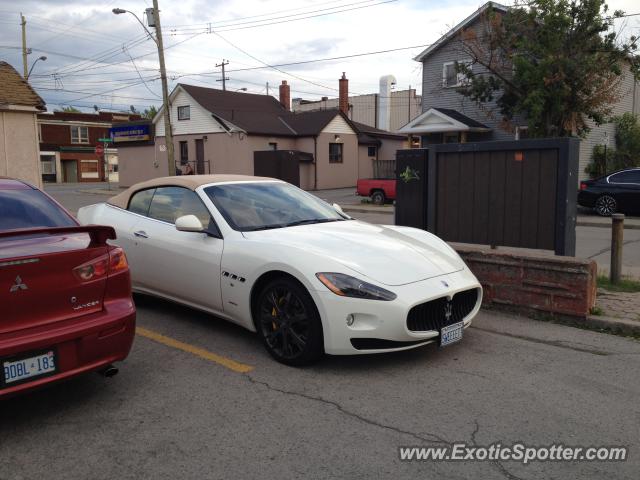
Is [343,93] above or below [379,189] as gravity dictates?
above

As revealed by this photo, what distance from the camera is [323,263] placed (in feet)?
14.6

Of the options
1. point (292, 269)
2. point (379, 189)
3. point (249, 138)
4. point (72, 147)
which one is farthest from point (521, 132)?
point (72, 147)

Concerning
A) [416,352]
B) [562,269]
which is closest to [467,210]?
[562,269]

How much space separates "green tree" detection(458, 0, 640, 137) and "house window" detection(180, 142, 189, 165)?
21.2m

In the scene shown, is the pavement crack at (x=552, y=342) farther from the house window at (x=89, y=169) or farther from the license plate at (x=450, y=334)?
the house window at (x=89, y=169)

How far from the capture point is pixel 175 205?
584 cm

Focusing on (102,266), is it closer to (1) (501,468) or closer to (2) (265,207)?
(2) (265,207)

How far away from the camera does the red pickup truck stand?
933 inches

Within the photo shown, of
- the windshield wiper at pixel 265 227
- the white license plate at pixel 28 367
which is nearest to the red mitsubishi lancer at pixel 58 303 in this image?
the white license plate at pixel 28 367

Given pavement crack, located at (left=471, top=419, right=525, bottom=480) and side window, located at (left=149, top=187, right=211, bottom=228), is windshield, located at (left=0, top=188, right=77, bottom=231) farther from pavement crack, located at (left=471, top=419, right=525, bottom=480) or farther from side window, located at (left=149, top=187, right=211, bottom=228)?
pavement crack, located at (left=471, top=419, right=525, bottom=480)

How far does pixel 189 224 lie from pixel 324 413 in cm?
221

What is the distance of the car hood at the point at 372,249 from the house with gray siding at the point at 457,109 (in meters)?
18.6

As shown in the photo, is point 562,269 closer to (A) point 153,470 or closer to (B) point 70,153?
(A) point 153,470

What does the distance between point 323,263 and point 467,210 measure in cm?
356
